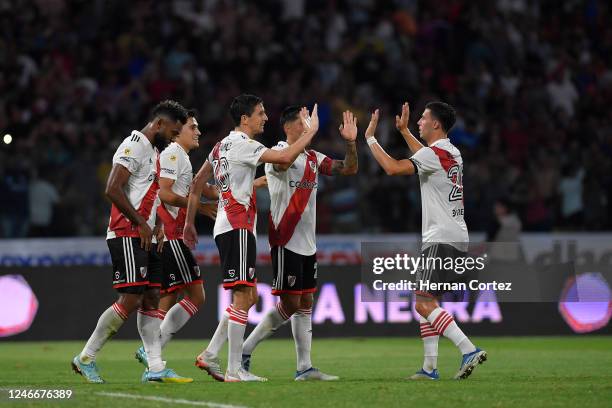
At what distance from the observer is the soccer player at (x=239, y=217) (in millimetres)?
10922

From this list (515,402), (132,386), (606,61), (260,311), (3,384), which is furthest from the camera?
(606,61)

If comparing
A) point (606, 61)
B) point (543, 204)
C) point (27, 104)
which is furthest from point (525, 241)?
point (27, 104)

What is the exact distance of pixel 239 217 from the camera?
11.0 meters

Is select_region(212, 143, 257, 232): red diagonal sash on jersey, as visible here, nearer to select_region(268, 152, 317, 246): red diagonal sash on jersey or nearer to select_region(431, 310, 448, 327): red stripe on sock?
select_region(268, 152, 317, 246): red diagonal sash on jersey

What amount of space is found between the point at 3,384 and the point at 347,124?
4085 mm

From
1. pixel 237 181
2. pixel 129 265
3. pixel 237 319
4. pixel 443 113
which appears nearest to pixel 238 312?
pixel 237 319

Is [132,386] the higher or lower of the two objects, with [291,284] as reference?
lower

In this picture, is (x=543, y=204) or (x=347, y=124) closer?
(x=347, y=124)

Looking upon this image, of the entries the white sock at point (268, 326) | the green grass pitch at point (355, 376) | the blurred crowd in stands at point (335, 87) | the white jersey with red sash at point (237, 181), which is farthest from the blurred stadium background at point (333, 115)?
the white jersey with red sash at point (237, 181)

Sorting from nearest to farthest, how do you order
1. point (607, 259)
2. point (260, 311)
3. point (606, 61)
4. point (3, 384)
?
1. point (3, 384)
2. point (260, 311)
3. point (607, 259)
4. point (606, 61)

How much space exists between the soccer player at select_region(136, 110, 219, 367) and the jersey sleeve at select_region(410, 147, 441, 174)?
2.35m

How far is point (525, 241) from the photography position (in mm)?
20609

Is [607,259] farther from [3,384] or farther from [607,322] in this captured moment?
[3,384]

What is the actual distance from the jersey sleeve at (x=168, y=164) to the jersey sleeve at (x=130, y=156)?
125 cm
